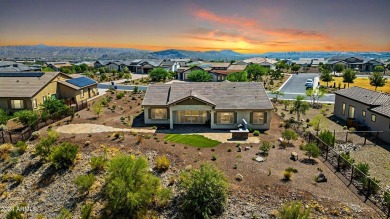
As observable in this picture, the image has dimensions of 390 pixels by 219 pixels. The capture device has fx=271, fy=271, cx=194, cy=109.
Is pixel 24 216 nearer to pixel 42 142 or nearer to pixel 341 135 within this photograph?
pixel 42 142

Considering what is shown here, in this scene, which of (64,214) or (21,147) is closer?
(64,214)

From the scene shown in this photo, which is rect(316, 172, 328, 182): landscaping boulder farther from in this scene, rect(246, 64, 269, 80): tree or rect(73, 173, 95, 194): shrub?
rect(246, 64, 269, 80): tree

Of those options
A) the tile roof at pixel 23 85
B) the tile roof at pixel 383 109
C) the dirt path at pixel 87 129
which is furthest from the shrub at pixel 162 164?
the tile roof at pixel 23 85

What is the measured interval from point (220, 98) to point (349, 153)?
14.7 meters

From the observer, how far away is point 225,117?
104 feet

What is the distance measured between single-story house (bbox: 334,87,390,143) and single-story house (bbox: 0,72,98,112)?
3892 cm

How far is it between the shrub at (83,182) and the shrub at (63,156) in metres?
3.19

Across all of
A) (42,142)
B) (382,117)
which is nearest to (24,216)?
(42,142)

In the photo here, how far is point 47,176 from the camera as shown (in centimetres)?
2228

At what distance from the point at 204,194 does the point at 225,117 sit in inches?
627

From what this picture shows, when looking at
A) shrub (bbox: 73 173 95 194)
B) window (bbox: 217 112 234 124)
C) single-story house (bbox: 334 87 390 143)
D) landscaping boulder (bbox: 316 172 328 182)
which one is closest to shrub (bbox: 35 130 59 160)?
shrub (bbox: 73 173 95 194)

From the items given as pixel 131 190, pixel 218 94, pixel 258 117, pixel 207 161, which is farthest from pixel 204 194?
pixel 218 94

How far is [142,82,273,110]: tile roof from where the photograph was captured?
31.7 m

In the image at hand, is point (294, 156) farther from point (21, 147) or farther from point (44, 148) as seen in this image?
point (21, 147)
